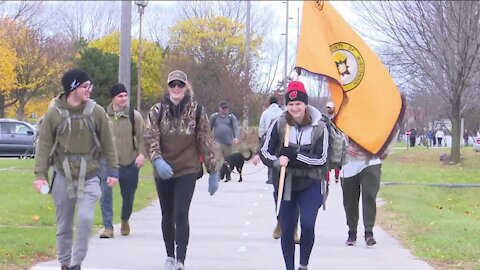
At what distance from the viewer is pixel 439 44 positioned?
103 ft

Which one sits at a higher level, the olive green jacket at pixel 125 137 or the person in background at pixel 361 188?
the olive green jacket at pixel 125 137

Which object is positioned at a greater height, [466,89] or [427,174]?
[466,89]

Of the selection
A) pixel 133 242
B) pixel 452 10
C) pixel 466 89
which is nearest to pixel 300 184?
pixel 133 242

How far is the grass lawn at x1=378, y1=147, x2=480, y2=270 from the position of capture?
995cm

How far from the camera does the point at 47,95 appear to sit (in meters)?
55.3

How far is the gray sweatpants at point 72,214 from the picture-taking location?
295 inches

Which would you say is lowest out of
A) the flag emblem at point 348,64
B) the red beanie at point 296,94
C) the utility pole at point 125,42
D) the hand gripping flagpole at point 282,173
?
the hand gripping flagpole at point 282,173

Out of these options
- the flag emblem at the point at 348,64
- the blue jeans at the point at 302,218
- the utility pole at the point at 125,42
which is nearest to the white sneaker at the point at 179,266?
the blue jeans at the point at 302,218

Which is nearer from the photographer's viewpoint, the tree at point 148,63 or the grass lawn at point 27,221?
the grass lawn at point 27,221

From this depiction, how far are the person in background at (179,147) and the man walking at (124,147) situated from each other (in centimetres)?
232

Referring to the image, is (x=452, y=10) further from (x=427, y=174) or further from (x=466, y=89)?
(x=427, y=174)

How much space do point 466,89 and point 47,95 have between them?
99.1 ft

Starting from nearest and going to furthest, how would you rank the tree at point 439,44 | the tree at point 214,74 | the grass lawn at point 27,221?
the grass lawn at point 27,221 < the tree at point 439,44 < the tree at point 214,74

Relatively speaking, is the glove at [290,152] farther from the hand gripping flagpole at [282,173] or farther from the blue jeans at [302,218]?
the blue jeans at [302,218]
